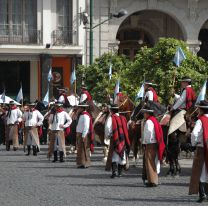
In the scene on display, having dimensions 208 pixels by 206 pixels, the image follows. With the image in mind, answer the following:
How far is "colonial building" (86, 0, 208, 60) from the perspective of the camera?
139 ft

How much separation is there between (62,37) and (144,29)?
18.8ft

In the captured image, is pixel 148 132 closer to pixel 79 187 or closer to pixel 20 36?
pixel 79 187

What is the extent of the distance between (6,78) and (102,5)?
615 centimetres

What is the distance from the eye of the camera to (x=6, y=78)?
4294 centimetres

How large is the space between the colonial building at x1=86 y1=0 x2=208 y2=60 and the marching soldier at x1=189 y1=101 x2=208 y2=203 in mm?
27584

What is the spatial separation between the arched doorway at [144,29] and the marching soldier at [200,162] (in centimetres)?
3079

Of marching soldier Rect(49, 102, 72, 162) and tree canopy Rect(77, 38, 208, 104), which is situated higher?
tree canopy Rect(77, 38, 208, 104)

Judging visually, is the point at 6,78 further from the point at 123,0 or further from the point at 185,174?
the point at 185,174

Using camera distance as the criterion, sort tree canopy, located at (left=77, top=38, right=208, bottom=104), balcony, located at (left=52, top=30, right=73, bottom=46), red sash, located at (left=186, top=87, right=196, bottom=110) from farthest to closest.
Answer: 1. balcony, located at (left=52, top=30, right=73, bottom=46)
2. tree canopy, located at (left=77, top=38, right=208, bottom=104)
3. red sash, located at (left=186, top=87, right=196, bottom=110)

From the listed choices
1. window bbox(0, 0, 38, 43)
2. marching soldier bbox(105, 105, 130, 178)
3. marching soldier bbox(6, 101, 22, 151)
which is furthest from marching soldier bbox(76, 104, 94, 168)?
window bbox(0, 0, 38, 43)

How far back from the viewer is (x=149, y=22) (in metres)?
46.2

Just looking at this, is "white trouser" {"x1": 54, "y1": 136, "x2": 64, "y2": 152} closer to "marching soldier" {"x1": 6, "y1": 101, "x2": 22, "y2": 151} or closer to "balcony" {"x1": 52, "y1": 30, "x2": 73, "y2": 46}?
"marching soldier" {"x1": 6, "y1": 101, "x2": 22, "y2": 151}

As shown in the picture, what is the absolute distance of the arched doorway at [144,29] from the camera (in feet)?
150

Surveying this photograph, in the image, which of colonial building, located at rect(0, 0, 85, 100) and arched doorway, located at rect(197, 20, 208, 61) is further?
arched doorway, located at rect(197, 20, 208, 61)
